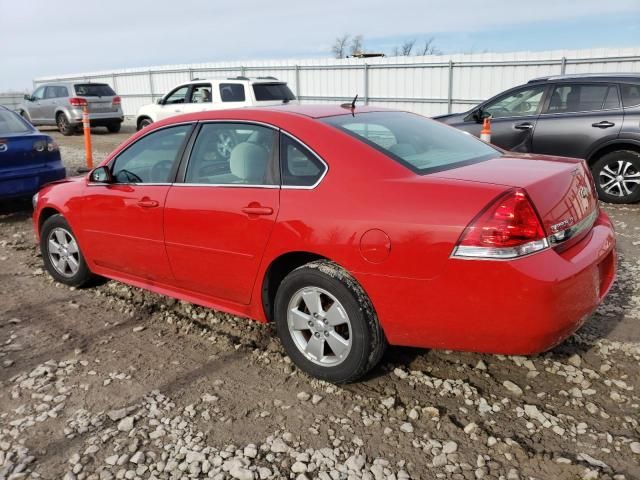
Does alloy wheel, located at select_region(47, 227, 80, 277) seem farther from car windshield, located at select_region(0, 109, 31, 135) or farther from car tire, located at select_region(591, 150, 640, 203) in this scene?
car tire, located at select_region(591, 150, 640, 203)

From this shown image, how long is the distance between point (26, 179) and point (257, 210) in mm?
5360

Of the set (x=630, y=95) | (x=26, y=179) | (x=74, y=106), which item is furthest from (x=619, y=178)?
(x=74, y=106)

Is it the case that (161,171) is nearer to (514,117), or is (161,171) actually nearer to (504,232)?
(504,232)

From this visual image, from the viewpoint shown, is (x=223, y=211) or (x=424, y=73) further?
(x=424, y=73)

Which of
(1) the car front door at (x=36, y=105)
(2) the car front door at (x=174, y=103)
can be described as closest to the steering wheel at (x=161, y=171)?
(2) the car front door at (x=174, y=103)

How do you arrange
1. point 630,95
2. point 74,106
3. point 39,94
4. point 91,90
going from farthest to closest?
point 39,94, point 91,90, point 74,106, point 630,95

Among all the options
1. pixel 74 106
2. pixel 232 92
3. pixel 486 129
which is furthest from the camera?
pixel 74 106

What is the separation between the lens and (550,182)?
285 centimetres

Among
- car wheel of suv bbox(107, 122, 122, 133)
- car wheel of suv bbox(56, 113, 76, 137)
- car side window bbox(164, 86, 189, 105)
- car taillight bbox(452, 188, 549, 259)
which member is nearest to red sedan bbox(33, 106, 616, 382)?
car taillight bbox(452, 188, 549, 259)

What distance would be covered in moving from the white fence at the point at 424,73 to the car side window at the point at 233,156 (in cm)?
1342

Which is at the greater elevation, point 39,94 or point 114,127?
point 39,94

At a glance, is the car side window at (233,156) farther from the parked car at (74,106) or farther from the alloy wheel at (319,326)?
the parked car at (74,106)

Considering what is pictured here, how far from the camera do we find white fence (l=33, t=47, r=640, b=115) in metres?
14.6

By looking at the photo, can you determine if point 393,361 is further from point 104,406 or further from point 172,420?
point 104,406
